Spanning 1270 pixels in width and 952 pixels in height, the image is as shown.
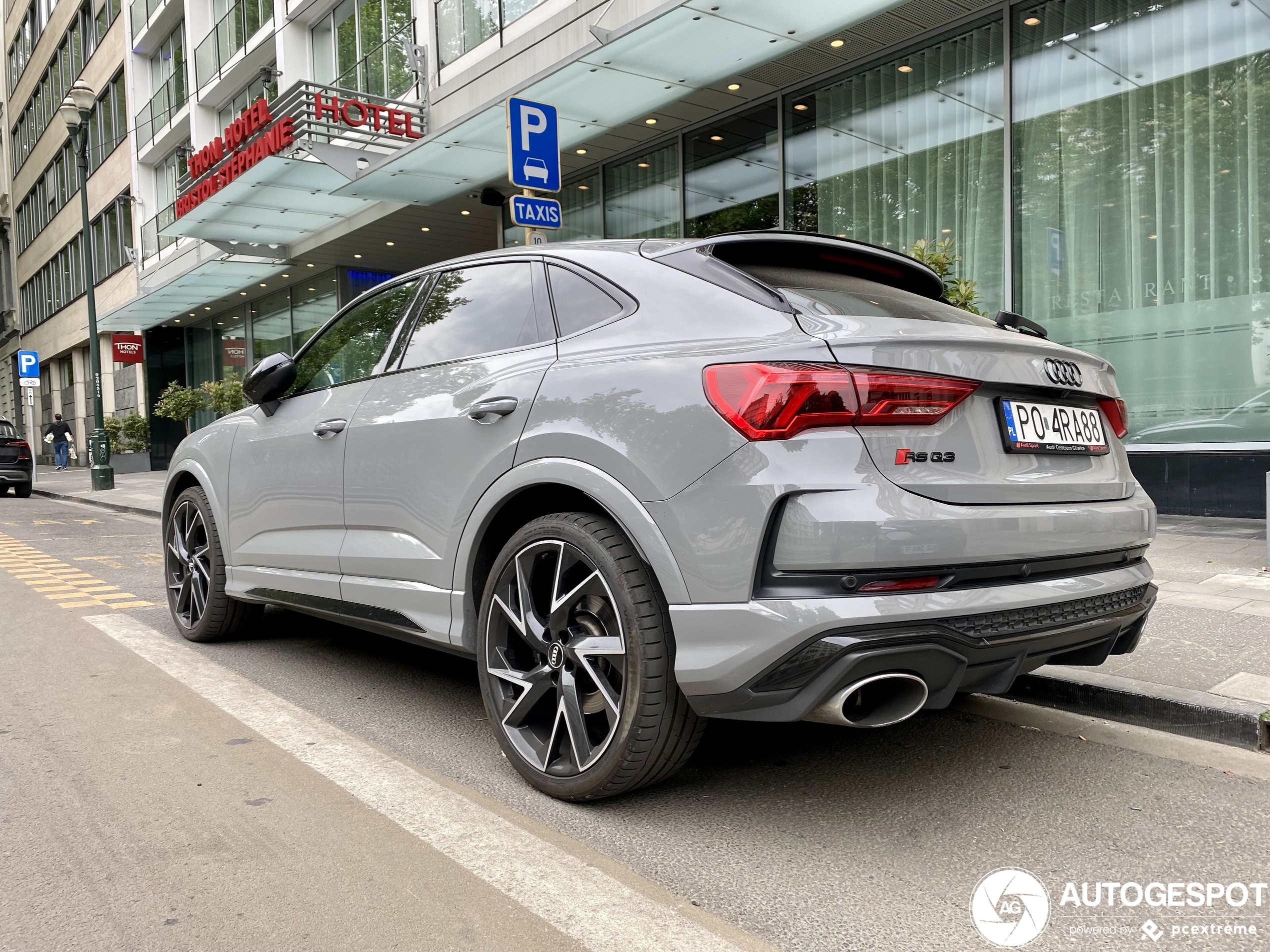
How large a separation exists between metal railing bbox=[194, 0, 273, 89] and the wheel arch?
71.6ft

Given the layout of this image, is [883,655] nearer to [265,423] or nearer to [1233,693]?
[1233,693]

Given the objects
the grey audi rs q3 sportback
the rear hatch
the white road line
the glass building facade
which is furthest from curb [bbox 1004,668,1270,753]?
the glass building facade

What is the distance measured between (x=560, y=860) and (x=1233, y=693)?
2.50 m

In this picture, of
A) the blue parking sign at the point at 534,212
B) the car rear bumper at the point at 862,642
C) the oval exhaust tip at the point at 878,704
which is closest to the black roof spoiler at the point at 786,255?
the car rear bumper at the point at 862,642

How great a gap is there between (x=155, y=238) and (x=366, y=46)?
14160 millimetres

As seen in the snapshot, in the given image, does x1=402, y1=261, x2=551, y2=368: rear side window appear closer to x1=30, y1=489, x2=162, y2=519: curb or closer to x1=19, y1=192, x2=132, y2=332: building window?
x1=30, y1=489, x2=162, y2=519: curb

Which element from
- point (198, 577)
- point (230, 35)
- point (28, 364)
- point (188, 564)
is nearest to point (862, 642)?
point (198, 577)

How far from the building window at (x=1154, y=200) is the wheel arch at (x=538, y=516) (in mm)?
7364

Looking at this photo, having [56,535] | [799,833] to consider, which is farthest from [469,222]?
[799,833]

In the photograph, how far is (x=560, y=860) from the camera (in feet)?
8.07

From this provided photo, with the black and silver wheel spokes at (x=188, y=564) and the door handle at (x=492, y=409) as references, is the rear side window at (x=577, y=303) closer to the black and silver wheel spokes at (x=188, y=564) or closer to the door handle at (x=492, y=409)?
the door handle at (x=492, y=409)

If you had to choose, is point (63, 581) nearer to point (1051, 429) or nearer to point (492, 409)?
point (492, 409)

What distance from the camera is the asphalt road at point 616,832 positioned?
2152mm

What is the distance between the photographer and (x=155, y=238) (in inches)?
1131
